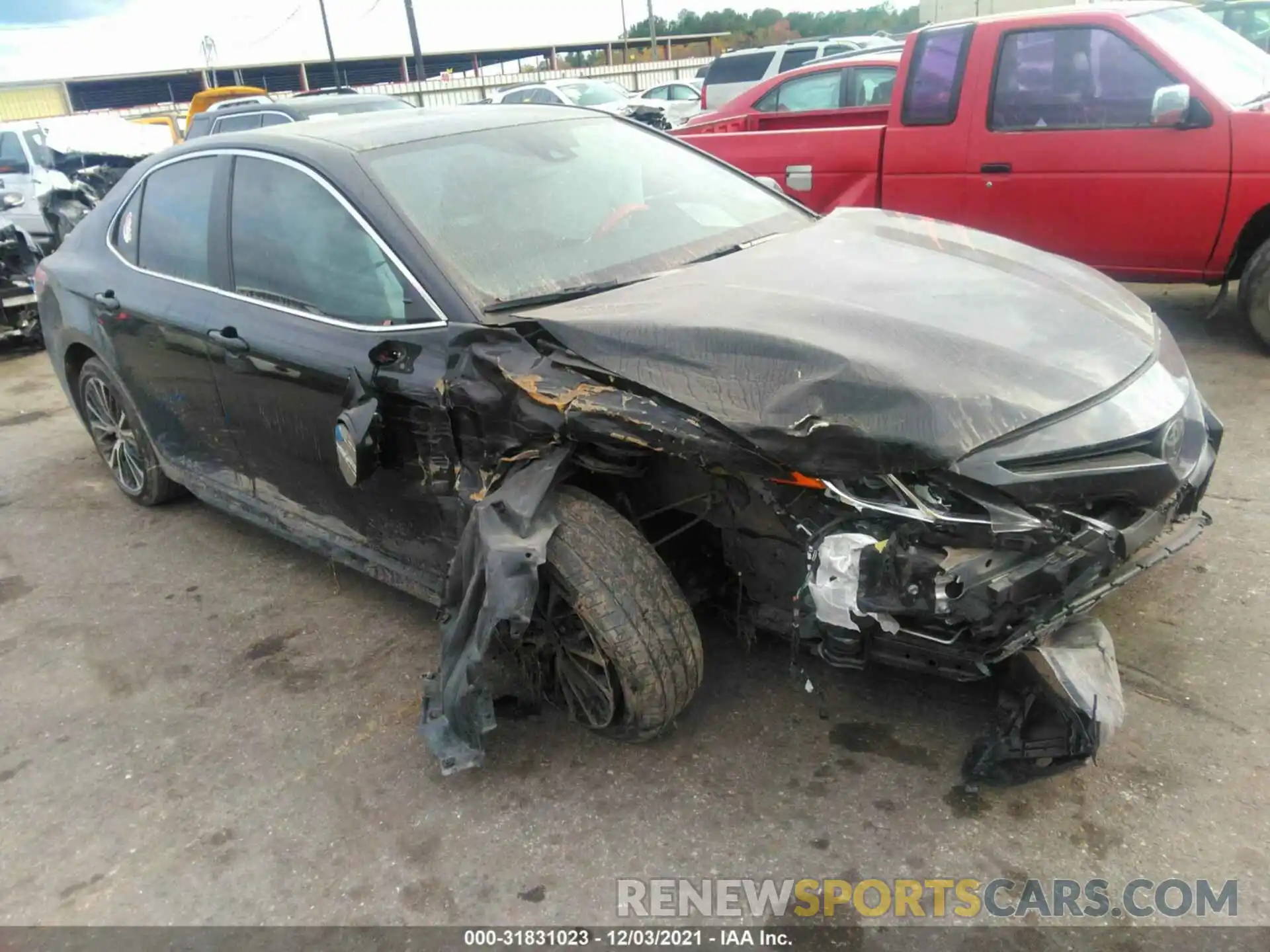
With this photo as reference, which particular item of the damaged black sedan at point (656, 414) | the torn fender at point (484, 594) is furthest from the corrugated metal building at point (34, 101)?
the torn fender at point (484, 594)

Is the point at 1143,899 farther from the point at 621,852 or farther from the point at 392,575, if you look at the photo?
the point at 392,575

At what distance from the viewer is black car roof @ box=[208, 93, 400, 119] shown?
11086 mm

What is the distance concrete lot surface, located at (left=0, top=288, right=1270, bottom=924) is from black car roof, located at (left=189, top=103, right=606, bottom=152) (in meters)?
1.71

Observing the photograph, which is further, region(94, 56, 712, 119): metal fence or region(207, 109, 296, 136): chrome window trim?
region(94, 56, 712, 119): metal fence

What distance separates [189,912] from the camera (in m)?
2.40

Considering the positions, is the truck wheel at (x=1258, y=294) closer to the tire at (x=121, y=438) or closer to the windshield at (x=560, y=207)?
the windshield at (x=560, y=207)

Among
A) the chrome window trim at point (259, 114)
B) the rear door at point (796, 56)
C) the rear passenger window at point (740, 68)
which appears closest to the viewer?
the chrome window trim at point (259, 114)

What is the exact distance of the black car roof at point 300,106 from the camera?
11086mm

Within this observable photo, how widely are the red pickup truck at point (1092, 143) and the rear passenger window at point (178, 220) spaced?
395 centimetres

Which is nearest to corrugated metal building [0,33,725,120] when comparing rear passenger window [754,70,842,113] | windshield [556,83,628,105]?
windshield [556,83,628,105]

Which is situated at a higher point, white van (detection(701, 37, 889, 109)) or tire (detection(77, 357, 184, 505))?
white van (detection(701, 37, 889, 109))

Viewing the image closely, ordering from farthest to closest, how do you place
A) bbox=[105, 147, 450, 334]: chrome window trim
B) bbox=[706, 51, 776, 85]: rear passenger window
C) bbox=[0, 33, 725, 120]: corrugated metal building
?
1. bbox=[0, 33, 725, 120]: corrugated metal building
2. bbox=[706, 51, 776, 85]: rear passenger window
3. bbox=[105, 147, 450, 334]: chrome window trim

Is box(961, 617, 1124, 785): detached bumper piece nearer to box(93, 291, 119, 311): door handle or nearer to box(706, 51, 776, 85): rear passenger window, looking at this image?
box(93, 291, 119, 311): door handle

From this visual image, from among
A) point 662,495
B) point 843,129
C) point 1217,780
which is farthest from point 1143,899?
point 843,129
